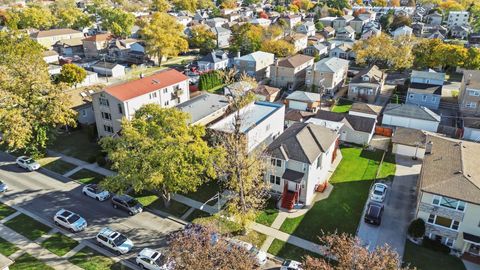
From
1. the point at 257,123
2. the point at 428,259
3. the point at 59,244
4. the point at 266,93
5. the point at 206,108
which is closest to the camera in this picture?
the point at 428,259

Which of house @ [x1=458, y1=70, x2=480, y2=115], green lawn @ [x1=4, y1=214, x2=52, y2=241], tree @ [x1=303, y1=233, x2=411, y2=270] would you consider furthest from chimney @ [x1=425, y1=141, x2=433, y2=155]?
green lawn @ [x1=4, y1=214, x2=52, y2=241]

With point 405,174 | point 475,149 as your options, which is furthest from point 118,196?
point 475,149

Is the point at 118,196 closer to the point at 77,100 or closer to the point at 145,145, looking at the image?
the point at 145,145

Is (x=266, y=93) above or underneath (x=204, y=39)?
underneath

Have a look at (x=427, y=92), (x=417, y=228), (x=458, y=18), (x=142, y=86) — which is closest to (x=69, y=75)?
(x=142, y=86)

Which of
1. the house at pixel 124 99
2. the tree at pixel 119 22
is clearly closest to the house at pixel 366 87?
the house at pixel 124 99

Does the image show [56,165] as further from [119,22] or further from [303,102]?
[119,22]
